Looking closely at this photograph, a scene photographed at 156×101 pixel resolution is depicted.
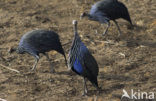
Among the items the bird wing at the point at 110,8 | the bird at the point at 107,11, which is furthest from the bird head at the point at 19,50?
the bird wing at the point at 110,8

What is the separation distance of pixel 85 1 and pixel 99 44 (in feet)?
10.5

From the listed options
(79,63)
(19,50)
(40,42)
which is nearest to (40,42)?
(40,42)

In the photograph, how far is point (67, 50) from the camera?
28.6 feet

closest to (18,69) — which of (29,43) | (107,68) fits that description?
(29,43)

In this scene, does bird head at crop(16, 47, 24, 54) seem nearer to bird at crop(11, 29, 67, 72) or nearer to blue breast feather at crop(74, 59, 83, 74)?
bird at crop(11, 29, 67, 72)

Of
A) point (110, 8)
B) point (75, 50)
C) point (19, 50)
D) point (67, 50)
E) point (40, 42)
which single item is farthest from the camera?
point (110, 8)

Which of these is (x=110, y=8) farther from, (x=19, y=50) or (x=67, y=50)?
(x=19, y=50)

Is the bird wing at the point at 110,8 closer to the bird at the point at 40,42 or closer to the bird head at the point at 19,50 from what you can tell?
the bird at the point at 40,42

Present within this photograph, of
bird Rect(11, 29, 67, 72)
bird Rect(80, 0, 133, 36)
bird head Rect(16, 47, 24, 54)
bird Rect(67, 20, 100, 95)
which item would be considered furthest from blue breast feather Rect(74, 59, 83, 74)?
bird Rect(80, 0, 133, 36)

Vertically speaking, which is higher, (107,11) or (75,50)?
(75,50)

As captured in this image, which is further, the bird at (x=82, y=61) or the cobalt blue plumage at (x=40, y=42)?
the cobalt blue plumage at (x=40, y=42)

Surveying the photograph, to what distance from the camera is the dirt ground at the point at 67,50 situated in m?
6.91

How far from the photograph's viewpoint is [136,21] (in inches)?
407

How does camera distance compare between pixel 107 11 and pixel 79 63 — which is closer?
pixel 79 63
